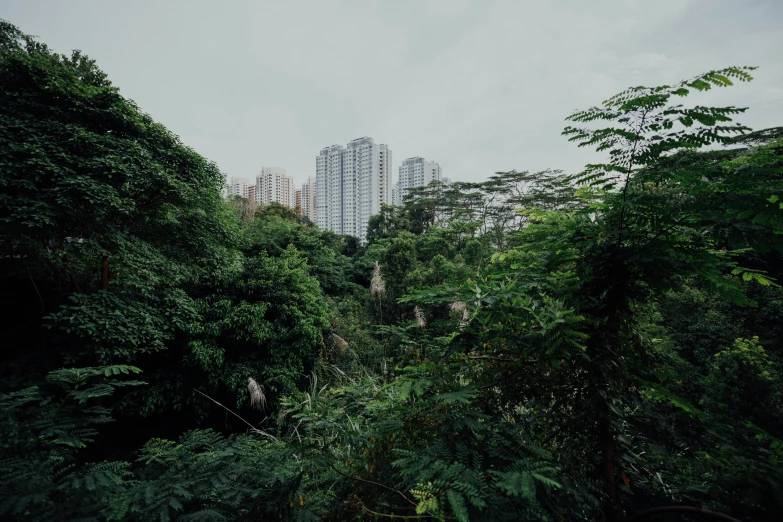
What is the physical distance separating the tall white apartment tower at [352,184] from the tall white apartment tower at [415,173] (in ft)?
11.4

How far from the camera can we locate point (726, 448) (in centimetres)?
113

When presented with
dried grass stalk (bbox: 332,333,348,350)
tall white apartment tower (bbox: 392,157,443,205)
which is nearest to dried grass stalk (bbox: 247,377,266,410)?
dried grass stalk (bbox: 332,333,348,350)

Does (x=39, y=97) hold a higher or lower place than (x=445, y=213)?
lower

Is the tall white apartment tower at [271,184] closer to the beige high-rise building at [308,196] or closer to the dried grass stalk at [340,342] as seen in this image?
the beige high-rise building at [308,196]

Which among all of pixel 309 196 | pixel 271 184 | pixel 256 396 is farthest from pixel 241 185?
pixel 256 396

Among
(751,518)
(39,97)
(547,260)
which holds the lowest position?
(751,518)

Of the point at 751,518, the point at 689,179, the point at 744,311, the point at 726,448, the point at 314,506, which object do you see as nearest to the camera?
the point at 751,518

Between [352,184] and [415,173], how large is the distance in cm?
901

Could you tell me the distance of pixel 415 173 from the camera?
4300 cm

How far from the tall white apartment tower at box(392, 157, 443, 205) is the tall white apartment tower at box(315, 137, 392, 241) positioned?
136 inches

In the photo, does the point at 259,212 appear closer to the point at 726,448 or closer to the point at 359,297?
the point at 359,297

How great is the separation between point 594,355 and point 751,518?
62cm

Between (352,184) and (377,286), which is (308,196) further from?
(377,286)

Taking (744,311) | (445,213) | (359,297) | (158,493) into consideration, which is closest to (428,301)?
(158,493)
